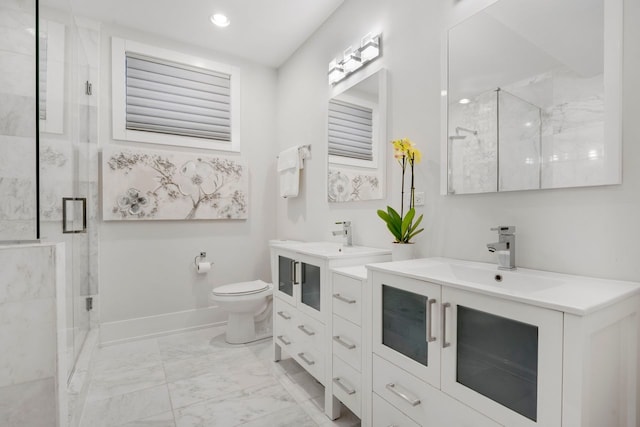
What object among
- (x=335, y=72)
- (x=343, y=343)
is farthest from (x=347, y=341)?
(x=335, y=72)

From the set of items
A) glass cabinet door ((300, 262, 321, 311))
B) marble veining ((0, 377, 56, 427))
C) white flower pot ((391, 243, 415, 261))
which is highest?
white flower pot ((391, 243, 415, 261))

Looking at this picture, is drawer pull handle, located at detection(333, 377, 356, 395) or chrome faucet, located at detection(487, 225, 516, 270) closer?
chrome faucet, located at detection(487, 225, 516, 270)

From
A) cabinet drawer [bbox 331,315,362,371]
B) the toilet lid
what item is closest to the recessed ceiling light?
the toilet lid

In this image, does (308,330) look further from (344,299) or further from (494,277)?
(494,277)

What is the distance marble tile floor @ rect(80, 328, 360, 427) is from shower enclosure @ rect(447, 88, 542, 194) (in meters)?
1.44

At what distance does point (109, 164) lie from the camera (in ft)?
8.82

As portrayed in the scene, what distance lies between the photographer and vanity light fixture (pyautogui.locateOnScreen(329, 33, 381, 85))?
2102 mm

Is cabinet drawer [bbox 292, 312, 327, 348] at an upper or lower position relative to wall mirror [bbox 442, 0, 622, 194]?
lower

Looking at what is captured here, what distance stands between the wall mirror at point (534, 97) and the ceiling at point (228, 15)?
57.3 inches

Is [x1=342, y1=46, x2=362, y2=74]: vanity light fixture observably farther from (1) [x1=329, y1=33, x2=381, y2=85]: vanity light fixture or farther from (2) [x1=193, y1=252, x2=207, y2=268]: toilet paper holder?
(2) [x1=193, y1=252, x2=207, y2=268]: toilet paper holder

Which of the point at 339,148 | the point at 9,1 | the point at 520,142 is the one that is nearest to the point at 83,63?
the point at 9,1

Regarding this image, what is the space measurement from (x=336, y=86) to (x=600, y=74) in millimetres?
1737

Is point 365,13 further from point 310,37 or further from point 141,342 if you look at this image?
point 141,342

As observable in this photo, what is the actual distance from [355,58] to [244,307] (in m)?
2.11
